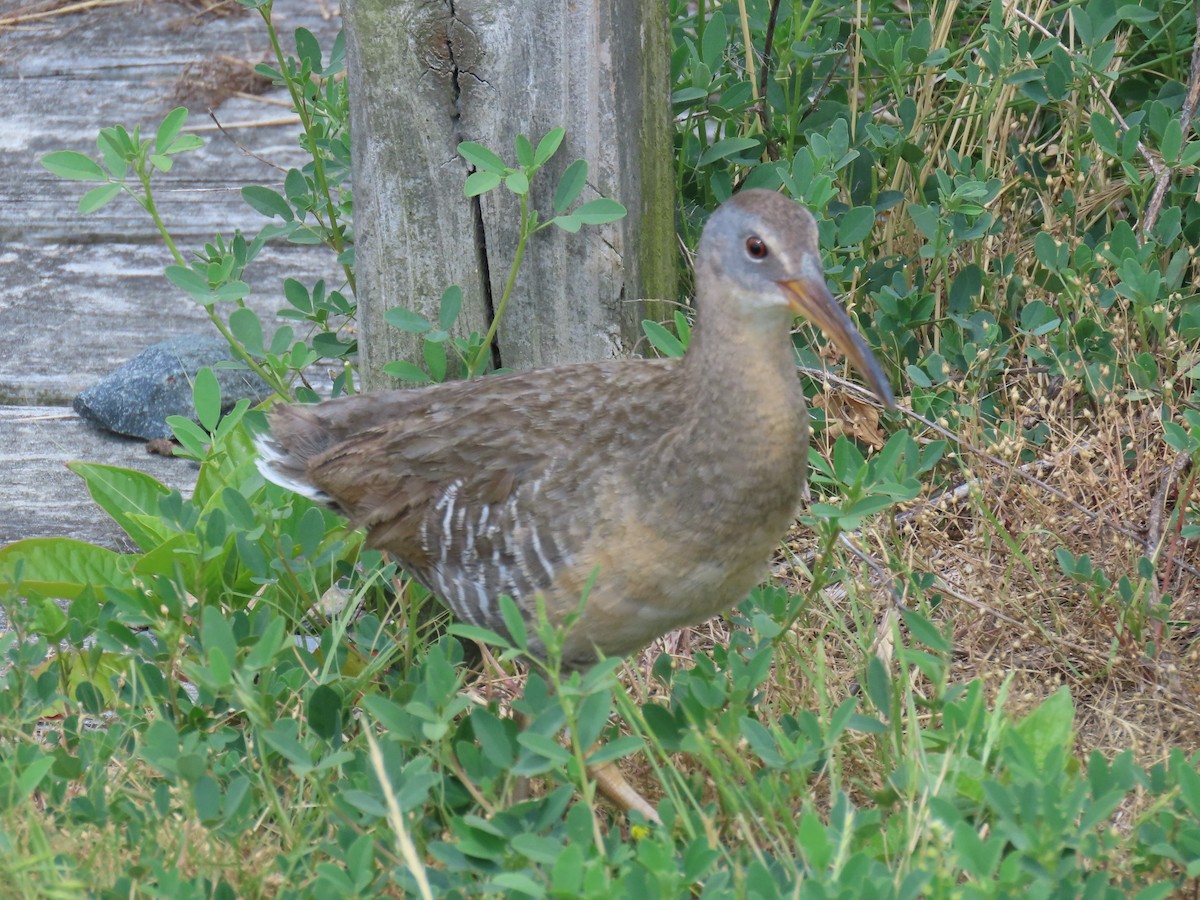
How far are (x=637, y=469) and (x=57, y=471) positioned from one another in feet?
6.89

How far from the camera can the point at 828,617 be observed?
349cm

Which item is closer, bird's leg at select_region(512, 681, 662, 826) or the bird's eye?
the bird's eye

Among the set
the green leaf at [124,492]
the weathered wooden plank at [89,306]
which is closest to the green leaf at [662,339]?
the green leaf at [124,492]

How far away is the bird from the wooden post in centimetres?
34

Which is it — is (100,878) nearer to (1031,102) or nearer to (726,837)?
(726,837)

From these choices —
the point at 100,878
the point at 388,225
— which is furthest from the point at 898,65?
the point at 100,878

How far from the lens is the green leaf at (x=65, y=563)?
3516 mm

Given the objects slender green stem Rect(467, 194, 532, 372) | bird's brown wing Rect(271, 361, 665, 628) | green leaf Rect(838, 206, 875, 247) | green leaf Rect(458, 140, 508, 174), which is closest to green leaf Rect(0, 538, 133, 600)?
bird's brown wing Rect(271, 361, 665, 628)

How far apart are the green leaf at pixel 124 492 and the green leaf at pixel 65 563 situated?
3.4 inches

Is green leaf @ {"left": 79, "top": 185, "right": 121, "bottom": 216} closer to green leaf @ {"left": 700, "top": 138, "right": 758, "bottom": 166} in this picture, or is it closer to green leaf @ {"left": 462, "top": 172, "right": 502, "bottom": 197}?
green leaf @ {"left": 462, "top": 172, "right": 502, "bottom": 197}

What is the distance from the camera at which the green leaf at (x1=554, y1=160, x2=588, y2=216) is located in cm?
321

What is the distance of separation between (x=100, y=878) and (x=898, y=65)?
276 centimetres

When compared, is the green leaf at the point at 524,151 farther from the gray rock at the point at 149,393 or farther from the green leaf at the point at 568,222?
the gray rock at the point at 149,393

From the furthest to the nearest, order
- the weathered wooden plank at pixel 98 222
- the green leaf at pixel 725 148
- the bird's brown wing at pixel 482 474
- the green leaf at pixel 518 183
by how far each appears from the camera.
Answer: the weathered wooden plank at pixel 98 222 → the green leaf at pixel 725 148 → the green leaf at pixel 518 183 → the bird's brown wing at pixel 482 474
